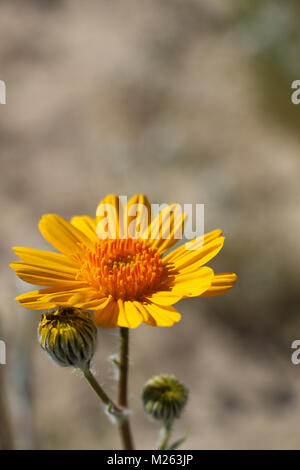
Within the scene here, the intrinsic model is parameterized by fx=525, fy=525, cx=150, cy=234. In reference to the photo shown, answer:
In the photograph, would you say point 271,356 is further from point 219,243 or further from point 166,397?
point 219,243

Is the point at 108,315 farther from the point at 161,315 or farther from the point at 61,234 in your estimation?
the point at 61,234

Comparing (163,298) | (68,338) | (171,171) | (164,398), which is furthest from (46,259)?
(171,171)

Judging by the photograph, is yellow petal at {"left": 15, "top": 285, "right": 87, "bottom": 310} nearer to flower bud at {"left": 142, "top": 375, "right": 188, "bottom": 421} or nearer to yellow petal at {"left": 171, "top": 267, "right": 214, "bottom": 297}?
yellow petal at {"left": 171, "top": 267, "right": 214, "bottom": 297}

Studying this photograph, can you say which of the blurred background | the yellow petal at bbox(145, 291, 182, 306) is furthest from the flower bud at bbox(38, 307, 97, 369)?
the blurred background

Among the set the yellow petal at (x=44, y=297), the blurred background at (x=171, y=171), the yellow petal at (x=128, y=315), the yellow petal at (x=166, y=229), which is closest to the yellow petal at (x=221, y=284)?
the yellow petal at (x=128, y=315)

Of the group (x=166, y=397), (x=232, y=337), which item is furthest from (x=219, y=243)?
(x=232, y=337)
